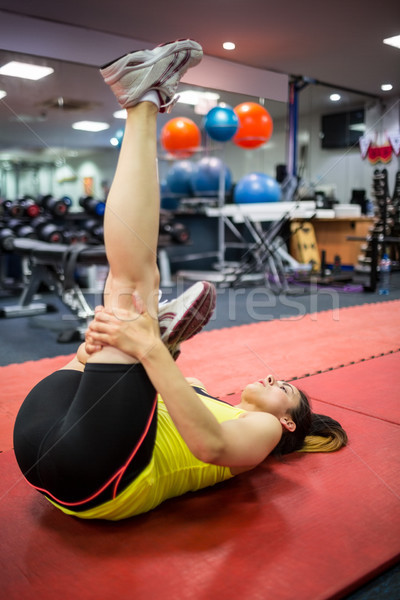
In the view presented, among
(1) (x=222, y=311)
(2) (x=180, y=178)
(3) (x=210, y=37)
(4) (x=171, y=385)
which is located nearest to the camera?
(4) (x=171, y=385)

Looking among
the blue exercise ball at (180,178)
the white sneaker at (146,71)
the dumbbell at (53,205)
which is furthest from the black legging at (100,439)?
the blue exercise ball at (180,178)

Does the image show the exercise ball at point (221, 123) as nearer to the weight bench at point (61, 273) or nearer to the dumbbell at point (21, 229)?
the dumbbell at point (21, 229)

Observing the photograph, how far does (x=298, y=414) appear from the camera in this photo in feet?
4.69

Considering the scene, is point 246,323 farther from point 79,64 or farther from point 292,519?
point 79,64

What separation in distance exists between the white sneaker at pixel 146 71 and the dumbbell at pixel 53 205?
16.6ft

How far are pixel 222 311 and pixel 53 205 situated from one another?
9.03 feet

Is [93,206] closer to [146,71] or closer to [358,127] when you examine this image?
[146,71]

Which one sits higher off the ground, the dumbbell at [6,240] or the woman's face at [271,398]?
the dumbbell at [6,240]

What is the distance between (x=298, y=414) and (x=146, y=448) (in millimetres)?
533

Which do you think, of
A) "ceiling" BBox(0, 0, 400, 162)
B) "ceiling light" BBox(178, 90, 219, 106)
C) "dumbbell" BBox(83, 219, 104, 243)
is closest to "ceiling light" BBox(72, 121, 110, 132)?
"ceiling" BBox(0, 0, 400, 162)

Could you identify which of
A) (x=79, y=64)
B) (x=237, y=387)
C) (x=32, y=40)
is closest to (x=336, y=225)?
(x=79, y=64)

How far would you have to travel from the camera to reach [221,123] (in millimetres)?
5598

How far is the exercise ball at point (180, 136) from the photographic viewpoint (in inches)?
235

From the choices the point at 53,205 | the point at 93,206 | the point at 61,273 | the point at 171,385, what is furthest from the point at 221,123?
the point at 171,385
